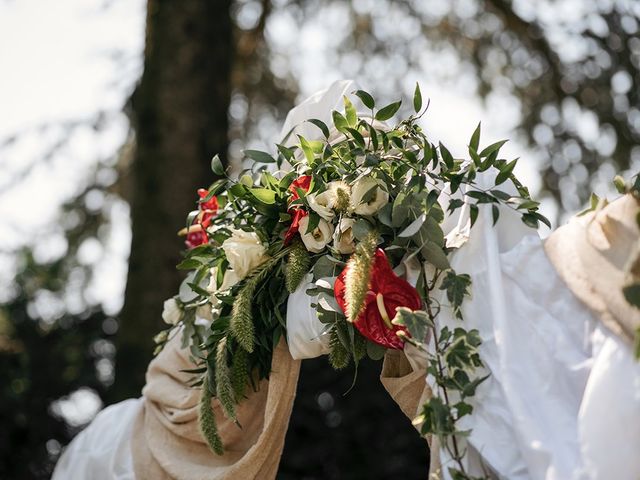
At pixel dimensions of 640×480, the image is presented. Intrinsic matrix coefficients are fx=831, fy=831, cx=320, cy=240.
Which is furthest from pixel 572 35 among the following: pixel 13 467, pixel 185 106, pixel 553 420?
pixel 553 420

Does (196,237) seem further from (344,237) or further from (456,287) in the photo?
(456,287)

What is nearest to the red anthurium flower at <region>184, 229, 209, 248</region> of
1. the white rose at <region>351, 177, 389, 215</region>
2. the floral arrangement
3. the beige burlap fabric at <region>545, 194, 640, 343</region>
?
the floral arrangement

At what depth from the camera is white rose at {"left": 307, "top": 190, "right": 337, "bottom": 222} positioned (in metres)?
1.78

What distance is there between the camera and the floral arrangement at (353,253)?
1.60 m

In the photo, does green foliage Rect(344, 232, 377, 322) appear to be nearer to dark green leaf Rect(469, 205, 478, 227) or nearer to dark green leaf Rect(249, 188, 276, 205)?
dark green leaf Rect(469, 205, 478, 227)

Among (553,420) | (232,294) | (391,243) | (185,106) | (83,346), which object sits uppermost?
(185,106)

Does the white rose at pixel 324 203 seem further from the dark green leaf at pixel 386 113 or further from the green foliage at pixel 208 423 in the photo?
the green foliage at pixel 208 423

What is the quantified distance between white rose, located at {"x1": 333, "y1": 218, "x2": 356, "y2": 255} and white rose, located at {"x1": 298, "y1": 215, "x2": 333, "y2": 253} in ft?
0.10

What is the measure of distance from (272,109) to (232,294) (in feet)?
16.3

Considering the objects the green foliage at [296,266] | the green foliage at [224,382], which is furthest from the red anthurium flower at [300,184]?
the green foliage at [224,382]

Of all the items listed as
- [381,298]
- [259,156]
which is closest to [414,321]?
[381,298]

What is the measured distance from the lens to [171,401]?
2.31 meters

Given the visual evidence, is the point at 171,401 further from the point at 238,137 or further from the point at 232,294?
the point at 238,137

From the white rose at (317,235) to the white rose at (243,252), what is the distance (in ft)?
0.47
